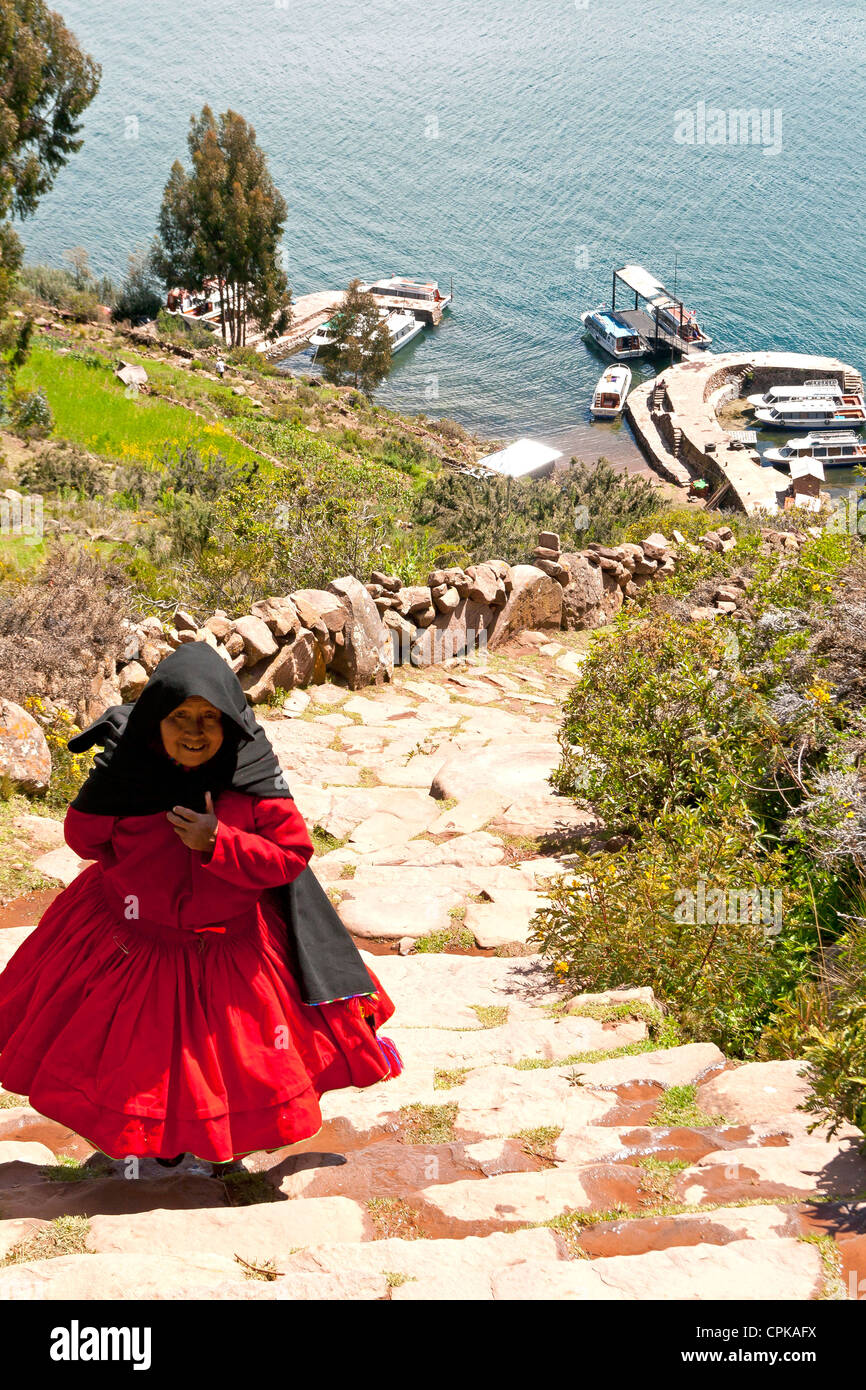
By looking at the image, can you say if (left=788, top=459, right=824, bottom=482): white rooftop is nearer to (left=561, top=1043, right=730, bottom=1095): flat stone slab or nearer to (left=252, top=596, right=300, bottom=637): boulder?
(left=252, top=596, right=300, bottom=637): boulder

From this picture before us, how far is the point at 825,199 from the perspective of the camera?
208 ft

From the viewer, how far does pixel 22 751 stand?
6086 mm

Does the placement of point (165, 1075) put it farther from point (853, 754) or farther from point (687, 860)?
point (853, 754)

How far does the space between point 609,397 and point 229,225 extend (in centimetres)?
1644

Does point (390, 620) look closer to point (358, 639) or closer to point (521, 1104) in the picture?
point (358, 639)

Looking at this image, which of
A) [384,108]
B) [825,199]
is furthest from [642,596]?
[384,108]

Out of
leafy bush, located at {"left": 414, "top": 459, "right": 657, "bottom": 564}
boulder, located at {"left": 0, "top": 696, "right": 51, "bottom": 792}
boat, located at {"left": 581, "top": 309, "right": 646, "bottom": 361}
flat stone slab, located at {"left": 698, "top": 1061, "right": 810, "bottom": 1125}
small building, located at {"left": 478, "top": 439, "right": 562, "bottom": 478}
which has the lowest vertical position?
flat stone slab, located at {"left": 698, "top": 1061, "right": 810, "bottom": 1125}

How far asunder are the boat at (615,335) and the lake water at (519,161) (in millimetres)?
1064

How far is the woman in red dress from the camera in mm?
2945

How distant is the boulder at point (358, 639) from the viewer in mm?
9250

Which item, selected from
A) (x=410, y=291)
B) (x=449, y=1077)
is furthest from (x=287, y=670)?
(x=410, y=291)

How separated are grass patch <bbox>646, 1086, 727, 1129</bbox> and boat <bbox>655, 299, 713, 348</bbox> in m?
51.9

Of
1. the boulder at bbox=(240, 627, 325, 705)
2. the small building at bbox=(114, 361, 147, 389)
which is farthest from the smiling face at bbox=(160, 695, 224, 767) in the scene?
the small building at bbox=(114, 361, 147, 389)

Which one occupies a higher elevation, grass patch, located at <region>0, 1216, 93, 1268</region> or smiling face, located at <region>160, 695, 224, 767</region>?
smiling face, located at <region>160, 695, 224, 767</region>
